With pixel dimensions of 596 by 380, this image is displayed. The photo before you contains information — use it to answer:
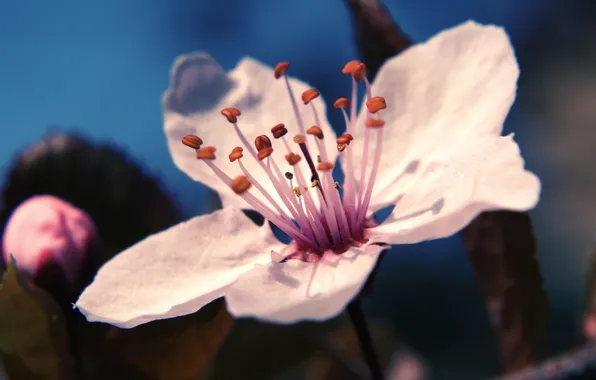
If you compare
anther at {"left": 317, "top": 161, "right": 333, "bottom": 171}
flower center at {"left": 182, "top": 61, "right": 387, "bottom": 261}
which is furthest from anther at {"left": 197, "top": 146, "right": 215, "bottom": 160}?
anther at {"left": 317, "top": 161, "right": 333, "bottom": 171}

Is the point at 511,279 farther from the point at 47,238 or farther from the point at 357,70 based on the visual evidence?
the point at 47,238

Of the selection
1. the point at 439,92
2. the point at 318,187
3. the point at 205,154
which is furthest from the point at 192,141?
the point at 439,92

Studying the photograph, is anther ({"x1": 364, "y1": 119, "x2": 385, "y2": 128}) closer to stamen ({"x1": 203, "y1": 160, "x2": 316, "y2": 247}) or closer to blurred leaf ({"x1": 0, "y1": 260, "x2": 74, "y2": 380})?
stamen ({"x1": 203, "y1": 160, "x2": 316, "y2": 247})

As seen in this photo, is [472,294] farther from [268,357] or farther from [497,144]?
[497,144]

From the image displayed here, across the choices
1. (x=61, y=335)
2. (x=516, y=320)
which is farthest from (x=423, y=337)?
(x=61, y=335)

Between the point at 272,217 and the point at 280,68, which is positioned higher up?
the point at 280,68

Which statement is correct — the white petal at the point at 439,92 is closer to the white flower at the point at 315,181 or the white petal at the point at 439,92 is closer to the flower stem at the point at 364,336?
the white flower at the point at 315,181
